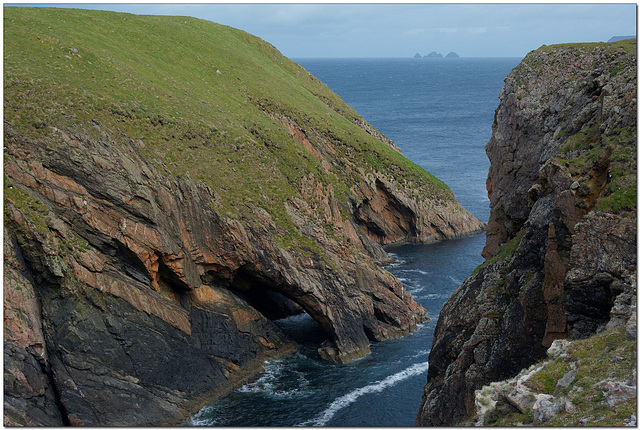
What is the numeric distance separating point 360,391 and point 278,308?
21.3 metres

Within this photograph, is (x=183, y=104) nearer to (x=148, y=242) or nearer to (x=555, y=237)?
(x=148, y=242)

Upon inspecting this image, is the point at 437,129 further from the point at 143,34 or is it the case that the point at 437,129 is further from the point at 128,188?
the point at 128,188

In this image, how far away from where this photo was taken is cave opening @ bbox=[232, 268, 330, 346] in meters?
72.8

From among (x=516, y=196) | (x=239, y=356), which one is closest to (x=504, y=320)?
(x=516, y=196)

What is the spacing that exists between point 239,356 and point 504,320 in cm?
3689

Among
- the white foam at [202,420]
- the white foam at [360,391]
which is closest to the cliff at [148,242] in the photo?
the white foam at [202,420]

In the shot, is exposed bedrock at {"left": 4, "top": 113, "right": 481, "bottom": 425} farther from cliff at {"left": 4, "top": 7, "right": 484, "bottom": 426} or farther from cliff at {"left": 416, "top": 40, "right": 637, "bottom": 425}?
cliff at {"left": 416, "top": 40, "right": 637, "bottom": 425}

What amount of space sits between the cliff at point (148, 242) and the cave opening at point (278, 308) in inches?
14.7

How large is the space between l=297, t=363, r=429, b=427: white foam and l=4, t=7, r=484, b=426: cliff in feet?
23.3

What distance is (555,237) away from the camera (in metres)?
33.5

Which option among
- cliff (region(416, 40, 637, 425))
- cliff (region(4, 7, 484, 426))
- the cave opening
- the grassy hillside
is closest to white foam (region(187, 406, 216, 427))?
cliff (region(4, 7, 484, 426))

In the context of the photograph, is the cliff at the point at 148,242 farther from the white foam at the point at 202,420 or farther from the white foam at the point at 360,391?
the white foam at the point at 360,391

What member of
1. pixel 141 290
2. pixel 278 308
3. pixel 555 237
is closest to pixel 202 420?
pixel 141 290

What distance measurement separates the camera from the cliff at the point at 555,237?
98.1ft
